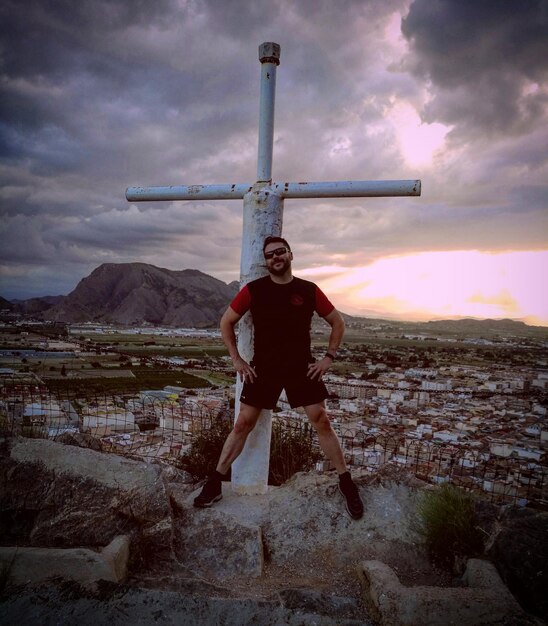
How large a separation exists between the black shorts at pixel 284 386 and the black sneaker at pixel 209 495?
2.59 feet

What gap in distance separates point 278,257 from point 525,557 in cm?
265

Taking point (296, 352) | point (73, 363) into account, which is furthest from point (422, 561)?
point (73, 363)

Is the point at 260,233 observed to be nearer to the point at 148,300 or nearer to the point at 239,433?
the point at 239,433

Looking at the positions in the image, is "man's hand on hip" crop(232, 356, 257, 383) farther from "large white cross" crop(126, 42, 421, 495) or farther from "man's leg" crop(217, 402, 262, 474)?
"large white cross" crop(126, 42, 421, 495)

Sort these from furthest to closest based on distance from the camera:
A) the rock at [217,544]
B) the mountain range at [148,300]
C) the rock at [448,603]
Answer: the mountain range at [148,300]
the rock at [217,544]
the rock at [448,603]

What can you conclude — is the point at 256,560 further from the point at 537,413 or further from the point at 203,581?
the point at 537,413

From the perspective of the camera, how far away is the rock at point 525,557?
2.27m

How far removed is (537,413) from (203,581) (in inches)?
565

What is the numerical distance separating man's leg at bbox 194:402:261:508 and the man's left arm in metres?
0.62

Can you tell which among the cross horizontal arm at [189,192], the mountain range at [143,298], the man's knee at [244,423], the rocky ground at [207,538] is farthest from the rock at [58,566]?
the mountain range at [143,298]

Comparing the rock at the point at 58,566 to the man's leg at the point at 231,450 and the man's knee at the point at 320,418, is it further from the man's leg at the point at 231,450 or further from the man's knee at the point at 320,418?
the man's knee at the point at 320,418

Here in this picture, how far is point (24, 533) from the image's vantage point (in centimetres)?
307

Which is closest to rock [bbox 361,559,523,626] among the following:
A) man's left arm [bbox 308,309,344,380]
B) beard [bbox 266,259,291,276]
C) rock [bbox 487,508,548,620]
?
rock [bbox 487,508,548,620]

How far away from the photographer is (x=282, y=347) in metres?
3.51
